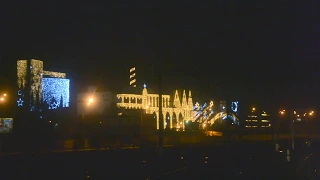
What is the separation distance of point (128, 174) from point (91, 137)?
28538 mm

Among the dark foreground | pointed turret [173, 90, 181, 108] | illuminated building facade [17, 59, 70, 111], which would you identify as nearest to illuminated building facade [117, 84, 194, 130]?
pointed turret [173, 90, 181, 108]

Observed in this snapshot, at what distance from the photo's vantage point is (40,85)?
113875 millimetres

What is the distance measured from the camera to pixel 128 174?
2714 centimetres

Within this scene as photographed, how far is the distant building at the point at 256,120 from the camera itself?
4105 inches

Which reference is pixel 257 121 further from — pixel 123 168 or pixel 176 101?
pixel 123 168

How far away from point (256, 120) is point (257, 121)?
66.7 inches

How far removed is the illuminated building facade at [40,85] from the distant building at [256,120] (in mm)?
42190

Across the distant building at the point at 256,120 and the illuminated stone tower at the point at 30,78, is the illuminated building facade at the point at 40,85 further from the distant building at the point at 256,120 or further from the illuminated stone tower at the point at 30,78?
the distant building at the point at 256,120

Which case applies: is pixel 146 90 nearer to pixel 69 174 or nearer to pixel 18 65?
pixel 18 65

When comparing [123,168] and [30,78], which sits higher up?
[30,78]

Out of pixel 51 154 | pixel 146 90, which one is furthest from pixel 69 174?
pixel 146 90

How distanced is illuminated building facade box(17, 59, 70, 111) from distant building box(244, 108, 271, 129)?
1661 inches

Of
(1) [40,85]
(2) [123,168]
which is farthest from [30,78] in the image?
(2) [123,168]

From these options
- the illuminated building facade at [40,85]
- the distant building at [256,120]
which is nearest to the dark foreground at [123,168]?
the distant building at [256,120]
